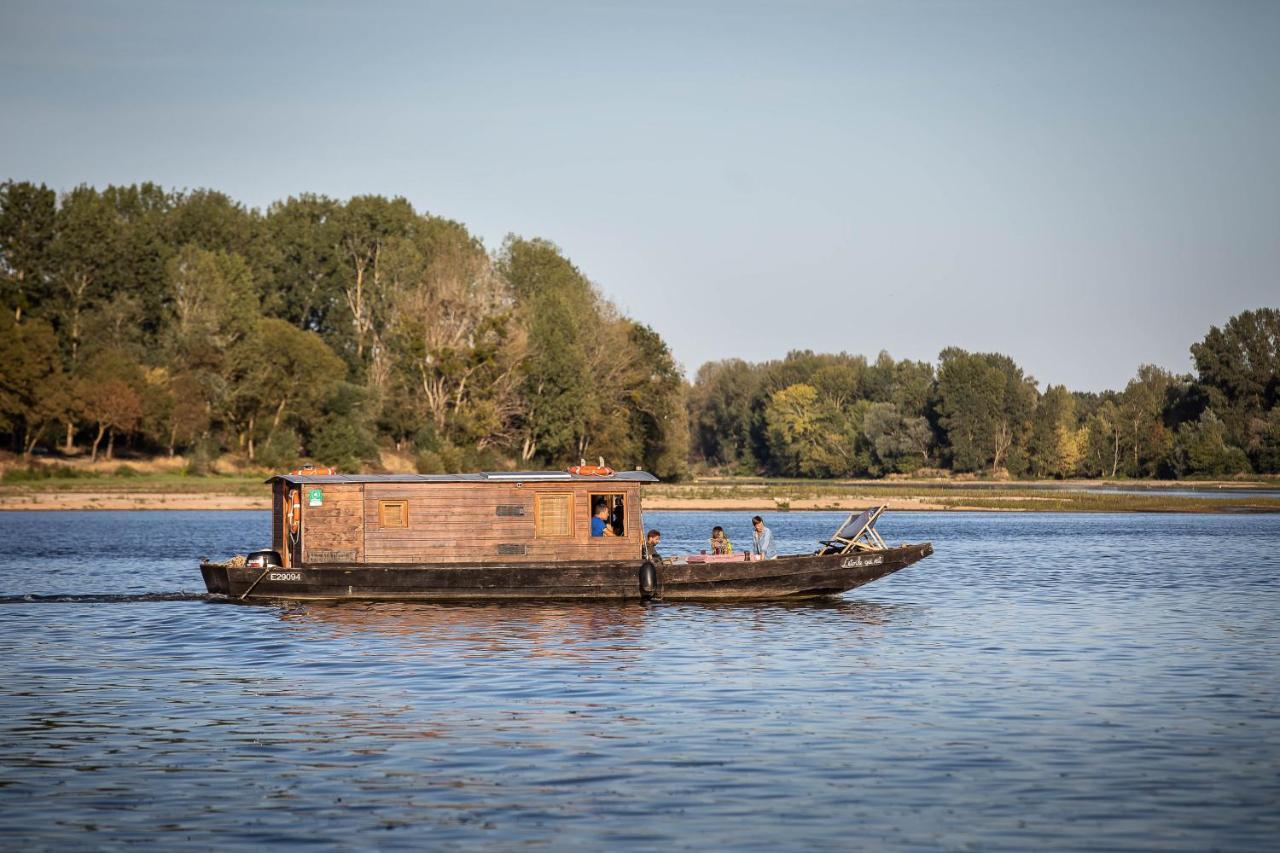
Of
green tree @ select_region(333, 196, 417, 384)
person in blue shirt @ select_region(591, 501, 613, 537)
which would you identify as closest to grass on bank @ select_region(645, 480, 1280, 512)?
green tree @ select_region(333, 196, 417, 384)

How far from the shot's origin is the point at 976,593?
1625 inches

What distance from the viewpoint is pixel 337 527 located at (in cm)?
3638

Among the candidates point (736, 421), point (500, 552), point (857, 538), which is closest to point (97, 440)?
point (500, 552)

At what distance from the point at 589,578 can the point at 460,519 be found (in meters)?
3.50

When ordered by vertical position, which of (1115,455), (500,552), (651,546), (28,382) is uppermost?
(28,382)

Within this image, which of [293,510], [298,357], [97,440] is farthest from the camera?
[298,357]

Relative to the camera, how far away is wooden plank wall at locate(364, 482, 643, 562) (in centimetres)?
3600

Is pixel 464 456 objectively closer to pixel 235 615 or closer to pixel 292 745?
pixel 235 615

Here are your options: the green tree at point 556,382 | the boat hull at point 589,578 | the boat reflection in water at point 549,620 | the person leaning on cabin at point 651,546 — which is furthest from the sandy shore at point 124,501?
the person leaning on cabin at point 651,546

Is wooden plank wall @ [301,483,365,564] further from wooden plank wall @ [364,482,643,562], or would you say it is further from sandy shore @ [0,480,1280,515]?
sandy shore @ [0,480,1280,515]

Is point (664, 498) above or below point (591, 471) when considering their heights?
below

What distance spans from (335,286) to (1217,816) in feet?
409

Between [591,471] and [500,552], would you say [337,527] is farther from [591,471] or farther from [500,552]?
[591,471]

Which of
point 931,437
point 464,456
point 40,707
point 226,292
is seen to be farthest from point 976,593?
point 931,437
